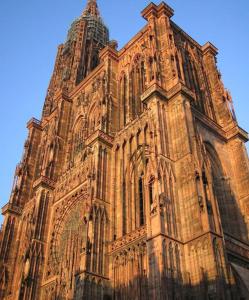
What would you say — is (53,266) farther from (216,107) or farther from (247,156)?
(216,107)

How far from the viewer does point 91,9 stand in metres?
57.1

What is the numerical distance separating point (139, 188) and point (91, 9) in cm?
4178

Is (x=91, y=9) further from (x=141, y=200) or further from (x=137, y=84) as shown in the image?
(x=141, y=200)

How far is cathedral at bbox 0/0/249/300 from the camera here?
16.7 metres

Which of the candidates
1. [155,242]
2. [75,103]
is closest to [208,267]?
[155,242]

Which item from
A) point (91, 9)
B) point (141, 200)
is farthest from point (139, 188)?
point (91, 9)

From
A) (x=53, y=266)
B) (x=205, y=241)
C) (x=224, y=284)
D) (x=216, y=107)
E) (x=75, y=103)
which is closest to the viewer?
(x=224, y=284)

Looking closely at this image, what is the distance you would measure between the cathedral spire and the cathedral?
20130mm

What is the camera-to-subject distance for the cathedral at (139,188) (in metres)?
16.7

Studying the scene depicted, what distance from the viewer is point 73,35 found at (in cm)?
4894

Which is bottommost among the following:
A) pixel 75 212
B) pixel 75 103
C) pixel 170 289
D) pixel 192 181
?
pixel 170 289

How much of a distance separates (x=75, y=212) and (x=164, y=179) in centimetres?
873

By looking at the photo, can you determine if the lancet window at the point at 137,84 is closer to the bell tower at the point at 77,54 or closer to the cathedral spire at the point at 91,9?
the bell tower at the point at 77,54

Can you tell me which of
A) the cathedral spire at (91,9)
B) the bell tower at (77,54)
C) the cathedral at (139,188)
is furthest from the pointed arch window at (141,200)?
the cathedral spire at (91,9)
